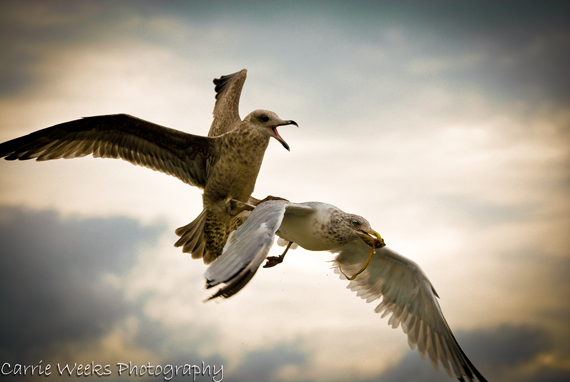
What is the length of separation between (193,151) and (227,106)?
1754 mm

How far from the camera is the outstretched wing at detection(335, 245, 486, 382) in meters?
6.55

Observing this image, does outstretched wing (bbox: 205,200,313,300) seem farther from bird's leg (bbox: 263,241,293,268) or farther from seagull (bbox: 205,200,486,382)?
bird's leg (bbox: 263,241,293,268)

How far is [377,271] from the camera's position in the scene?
22.1ft

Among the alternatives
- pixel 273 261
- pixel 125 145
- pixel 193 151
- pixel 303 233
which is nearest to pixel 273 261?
pixel 273 261

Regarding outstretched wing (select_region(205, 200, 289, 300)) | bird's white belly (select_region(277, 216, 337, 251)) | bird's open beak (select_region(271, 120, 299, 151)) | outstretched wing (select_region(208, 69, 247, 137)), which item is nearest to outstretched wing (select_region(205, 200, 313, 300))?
outstretched wing (select_region(205, 200, 289, 300))

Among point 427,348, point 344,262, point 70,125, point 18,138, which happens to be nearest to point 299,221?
point 344,262

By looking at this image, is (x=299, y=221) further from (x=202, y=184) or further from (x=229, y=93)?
(x=229, y=93)

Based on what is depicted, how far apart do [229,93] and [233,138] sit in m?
2.44

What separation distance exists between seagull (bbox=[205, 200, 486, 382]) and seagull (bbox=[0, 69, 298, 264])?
120 cm

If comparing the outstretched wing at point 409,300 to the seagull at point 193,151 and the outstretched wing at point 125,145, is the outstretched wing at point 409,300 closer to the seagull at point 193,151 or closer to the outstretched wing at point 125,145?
the seagull at point 193,151

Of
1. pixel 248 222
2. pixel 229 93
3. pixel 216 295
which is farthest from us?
pixel 229 93

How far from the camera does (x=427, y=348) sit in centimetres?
679

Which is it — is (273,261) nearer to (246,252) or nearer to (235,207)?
(235,207)

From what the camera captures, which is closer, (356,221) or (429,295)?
(356,221)
